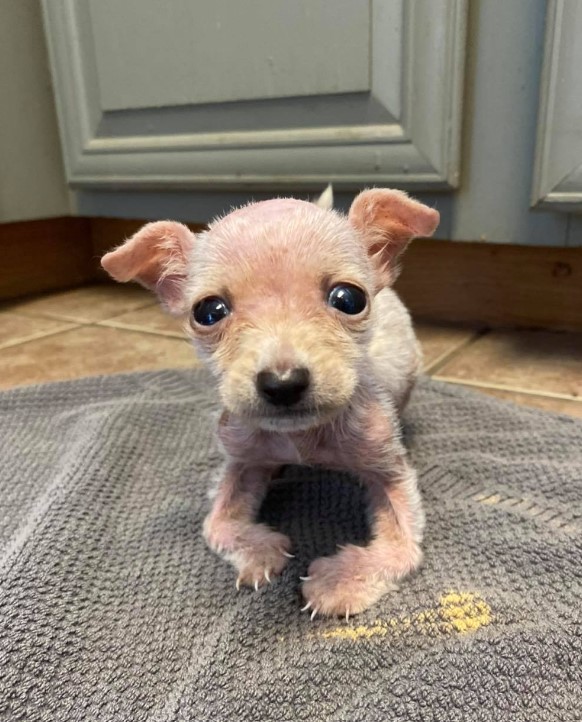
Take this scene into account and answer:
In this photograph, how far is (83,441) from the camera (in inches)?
38.0

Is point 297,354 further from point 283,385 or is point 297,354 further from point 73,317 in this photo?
point 73,317

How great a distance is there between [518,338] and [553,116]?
1.70 feet

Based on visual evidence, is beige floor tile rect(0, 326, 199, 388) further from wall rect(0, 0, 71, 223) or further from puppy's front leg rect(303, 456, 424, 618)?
Answer: puppy's front leg rect(303, 456, 424, 618)

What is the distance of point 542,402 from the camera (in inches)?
45.5

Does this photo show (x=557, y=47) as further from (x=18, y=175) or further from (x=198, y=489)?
(x=18, y=175)

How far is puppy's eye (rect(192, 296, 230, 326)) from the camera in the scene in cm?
64

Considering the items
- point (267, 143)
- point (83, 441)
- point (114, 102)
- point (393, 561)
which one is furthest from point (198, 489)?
point (114, 102)

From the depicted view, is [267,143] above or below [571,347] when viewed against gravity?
above

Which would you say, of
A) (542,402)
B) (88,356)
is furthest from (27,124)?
(542,402)

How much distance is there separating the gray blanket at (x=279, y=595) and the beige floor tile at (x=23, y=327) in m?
0.64

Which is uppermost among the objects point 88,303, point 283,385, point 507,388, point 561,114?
point 561,114

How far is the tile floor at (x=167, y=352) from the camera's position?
1244 millimetres

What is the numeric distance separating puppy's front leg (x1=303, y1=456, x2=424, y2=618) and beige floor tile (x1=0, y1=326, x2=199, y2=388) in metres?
0.72

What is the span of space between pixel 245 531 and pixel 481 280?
107 cm
